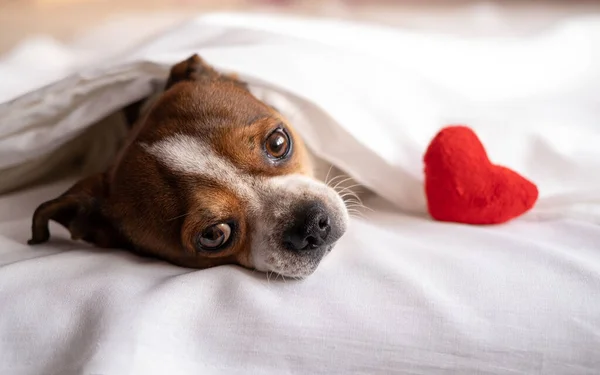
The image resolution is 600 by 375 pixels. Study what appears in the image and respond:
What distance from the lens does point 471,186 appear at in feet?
5.04

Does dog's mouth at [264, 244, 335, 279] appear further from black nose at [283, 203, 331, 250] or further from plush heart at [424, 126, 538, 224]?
plush heart at [424, 126, 538, 224]

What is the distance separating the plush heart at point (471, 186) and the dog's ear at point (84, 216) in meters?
0.95

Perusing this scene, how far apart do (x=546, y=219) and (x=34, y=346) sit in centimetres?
134

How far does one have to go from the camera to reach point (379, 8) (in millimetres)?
3791

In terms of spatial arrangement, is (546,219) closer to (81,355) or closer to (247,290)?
(247,290)

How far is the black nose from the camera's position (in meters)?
1.50

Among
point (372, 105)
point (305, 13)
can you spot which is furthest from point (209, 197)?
point (305, 13)

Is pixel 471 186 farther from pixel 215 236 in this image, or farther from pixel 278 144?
pixel 215 236

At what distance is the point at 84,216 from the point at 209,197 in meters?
0.44

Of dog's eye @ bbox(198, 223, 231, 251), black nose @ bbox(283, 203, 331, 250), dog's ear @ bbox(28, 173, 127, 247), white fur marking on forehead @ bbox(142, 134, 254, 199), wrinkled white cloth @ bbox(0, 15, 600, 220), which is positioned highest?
wrinkled white cloth @ bbox(0, 15, 600, 220)

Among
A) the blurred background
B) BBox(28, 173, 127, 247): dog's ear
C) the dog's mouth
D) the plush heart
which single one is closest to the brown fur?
BBox(28, 173, 127, 247): dog's ear

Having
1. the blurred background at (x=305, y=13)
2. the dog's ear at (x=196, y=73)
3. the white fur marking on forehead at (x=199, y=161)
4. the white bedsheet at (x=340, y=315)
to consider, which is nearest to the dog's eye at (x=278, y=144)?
the white fur marking on forehead at (x=199, y=161)

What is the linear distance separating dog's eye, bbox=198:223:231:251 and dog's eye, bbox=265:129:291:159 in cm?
27

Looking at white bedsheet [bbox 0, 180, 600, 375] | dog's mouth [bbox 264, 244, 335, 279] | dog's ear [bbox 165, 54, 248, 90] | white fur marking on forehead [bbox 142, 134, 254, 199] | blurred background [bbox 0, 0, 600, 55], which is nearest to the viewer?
white bedsheet [bbox 0, 180, 600, 375]
